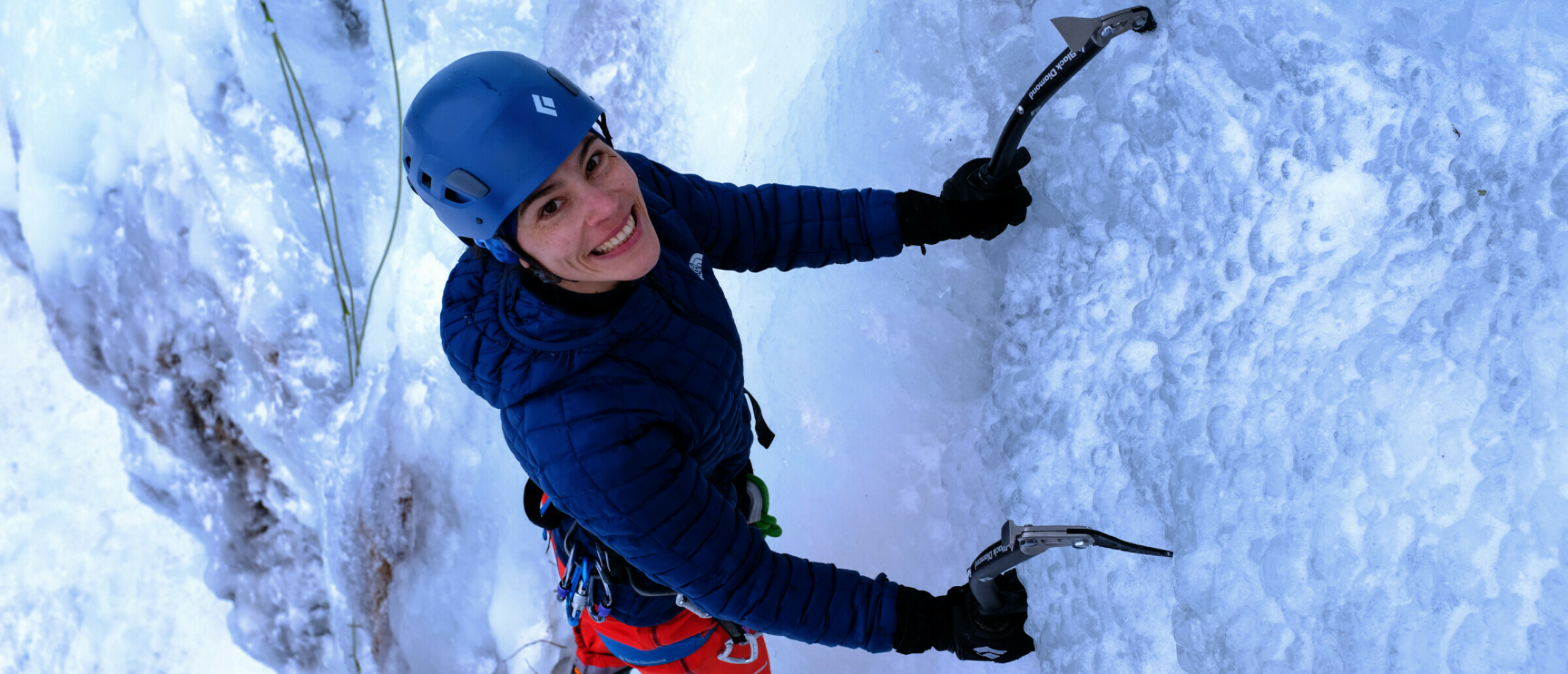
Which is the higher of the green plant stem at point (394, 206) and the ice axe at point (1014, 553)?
the ice axe at point (1014, 553)

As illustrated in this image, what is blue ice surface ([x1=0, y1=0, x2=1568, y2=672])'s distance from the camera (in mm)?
915

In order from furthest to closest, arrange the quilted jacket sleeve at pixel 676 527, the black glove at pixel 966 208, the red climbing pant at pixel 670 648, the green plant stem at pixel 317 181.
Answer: the green plant stem at pixel 317 181, the red climbing pant at pixel 670 648, the black glove at pixel 966 208, the quilted jacket sleeve at pixel 676 527

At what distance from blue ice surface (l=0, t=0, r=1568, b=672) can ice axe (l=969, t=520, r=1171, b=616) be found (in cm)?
18

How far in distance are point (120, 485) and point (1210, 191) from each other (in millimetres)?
4120

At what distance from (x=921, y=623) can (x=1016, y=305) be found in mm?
526

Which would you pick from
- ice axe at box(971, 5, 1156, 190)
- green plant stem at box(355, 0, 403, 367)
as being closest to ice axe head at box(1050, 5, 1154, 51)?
ice axe at box(971, 5, 1156, 190)

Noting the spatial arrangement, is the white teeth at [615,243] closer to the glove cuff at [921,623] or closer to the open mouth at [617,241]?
the open mouth at [617,241]

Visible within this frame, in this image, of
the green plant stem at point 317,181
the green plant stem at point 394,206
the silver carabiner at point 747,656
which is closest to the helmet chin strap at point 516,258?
the silver carabiner at point 747,656

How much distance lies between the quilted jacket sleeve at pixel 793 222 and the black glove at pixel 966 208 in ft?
0.07

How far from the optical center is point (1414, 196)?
3.15 feet

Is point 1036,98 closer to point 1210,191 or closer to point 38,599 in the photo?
point 1210,191

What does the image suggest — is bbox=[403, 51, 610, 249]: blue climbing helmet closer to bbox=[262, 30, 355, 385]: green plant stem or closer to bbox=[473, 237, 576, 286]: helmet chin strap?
bbox=[473, 237, 576, 286]: helmet chin strap

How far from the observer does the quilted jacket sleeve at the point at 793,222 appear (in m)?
1.40

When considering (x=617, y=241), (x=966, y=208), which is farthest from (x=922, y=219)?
(x=617, y=241)
